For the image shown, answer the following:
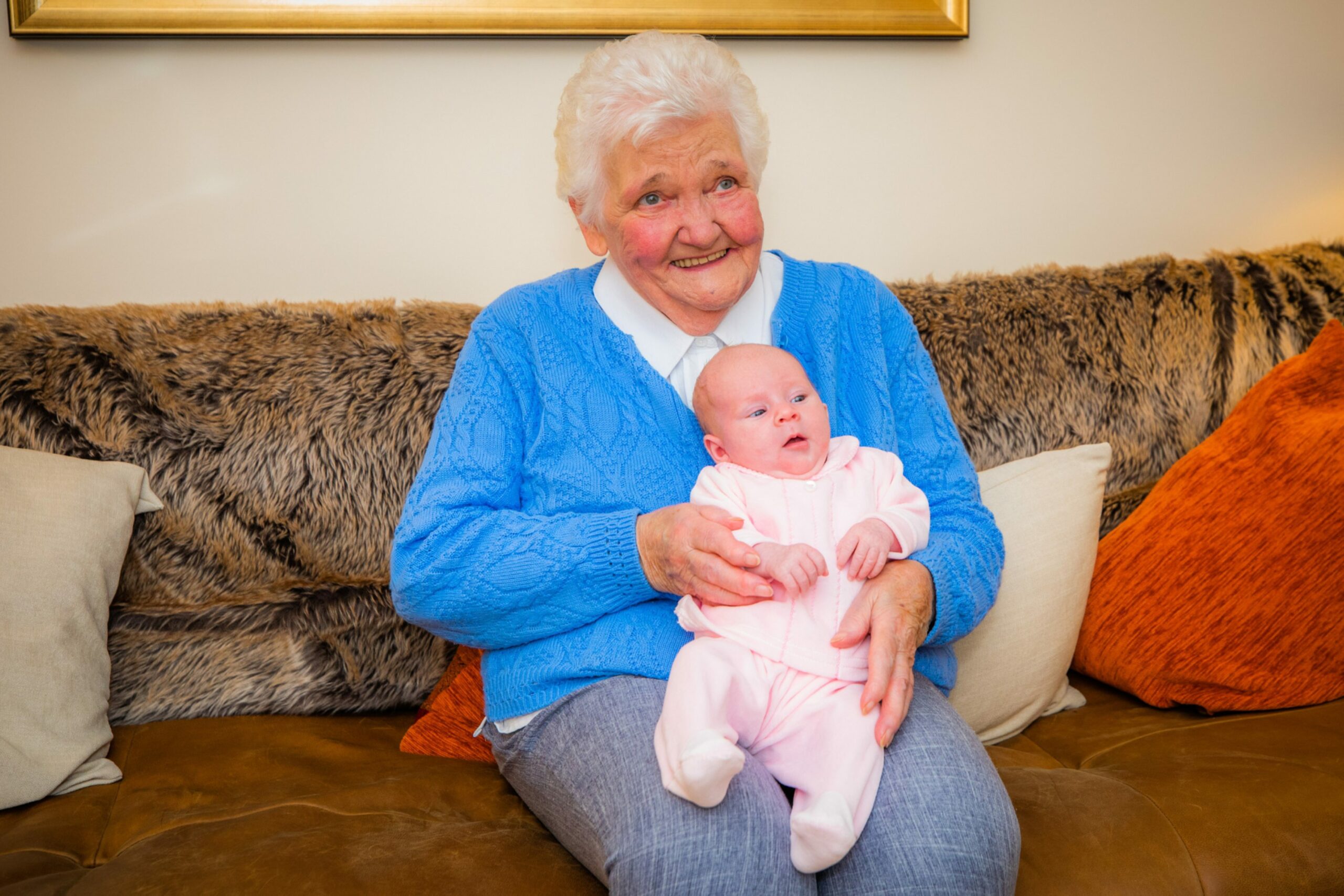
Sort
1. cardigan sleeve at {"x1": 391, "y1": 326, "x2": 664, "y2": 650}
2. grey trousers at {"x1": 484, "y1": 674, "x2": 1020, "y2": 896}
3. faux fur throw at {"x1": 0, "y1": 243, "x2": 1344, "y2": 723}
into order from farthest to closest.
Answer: faux fur throw at {"x1": 0, "y1": 243, "x2": 1344, "y2": 723}
cardigan sleeve at {"x1": 391, "y1": 326, "x2": 664, "y2": 650}
grey trousers at {"x1": 484, "y1": 674, "x2": 1020, "y2": 896}

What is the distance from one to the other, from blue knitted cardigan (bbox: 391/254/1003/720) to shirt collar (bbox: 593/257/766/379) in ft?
0.07

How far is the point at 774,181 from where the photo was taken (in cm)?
219

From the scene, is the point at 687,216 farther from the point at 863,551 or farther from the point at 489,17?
the point at 489,17

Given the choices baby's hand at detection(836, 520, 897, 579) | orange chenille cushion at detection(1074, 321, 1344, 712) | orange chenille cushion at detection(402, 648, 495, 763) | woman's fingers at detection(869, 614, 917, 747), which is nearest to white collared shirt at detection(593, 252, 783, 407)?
baby's hand at detection(836, 520, 897, 579)

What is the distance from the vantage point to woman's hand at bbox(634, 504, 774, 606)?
1.15 meters

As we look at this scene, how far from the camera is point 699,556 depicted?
1180 mm

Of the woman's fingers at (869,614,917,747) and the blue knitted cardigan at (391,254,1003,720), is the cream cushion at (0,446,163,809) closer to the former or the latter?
the blue knitted cardigan at (391,254,1003,720)

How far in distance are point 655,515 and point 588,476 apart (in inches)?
6.1

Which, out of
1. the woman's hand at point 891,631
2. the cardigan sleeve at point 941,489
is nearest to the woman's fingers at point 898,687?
the woman's hand at point 891,631

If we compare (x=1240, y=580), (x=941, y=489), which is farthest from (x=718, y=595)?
(x=1240, y=580)

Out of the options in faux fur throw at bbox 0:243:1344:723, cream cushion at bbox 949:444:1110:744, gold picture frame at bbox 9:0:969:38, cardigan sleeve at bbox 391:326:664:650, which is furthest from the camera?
gold picture frame at bbox 9:0:969:38

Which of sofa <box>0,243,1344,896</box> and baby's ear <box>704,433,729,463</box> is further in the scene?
baby's ear <box>704,433,729,463</box>

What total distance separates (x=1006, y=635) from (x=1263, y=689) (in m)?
0.41

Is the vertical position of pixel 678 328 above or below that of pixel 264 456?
above
